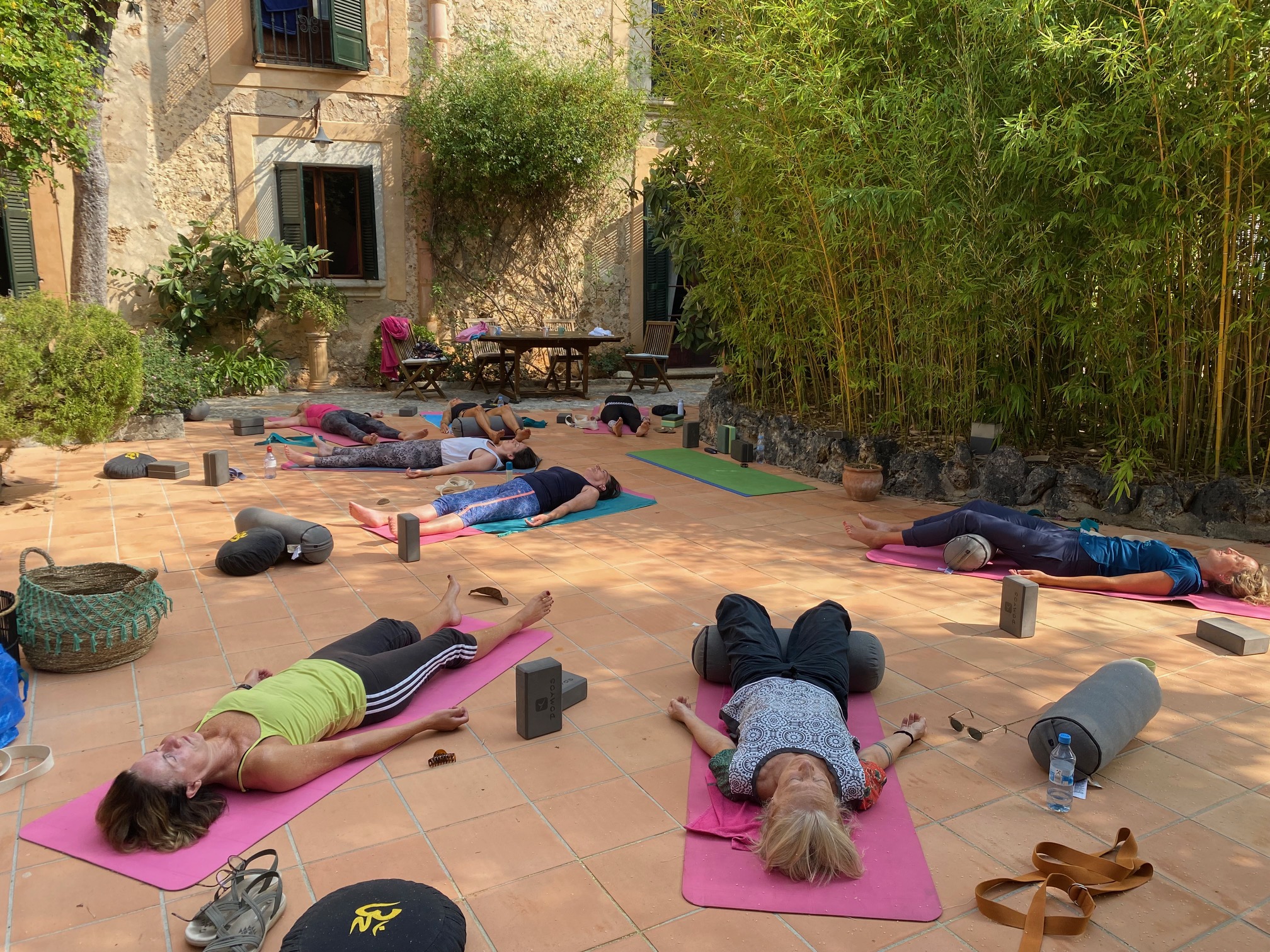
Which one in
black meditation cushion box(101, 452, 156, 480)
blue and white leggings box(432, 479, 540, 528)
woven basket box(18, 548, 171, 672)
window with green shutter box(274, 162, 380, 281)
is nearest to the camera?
woven basket box(18, 548, 171, 672)

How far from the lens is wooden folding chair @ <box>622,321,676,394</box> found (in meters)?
11.7

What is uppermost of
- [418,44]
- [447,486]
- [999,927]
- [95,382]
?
[418,44]

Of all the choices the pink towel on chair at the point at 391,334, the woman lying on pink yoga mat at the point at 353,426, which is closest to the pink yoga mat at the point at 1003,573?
the woman lying on pink yoga mat at the point at 353,426

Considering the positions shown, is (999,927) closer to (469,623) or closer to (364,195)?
(469,623)

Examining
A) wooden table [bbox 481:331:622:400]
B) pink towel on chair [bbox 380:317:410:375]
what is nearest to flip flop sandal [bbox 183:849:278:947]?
wooden table [bbox 481:331:622:400]

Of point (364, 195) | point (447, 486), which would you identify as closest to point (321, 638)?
point (447, 486)

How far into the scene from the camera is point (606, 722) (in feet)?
10.1

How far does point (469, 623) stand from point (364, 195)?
895 cm

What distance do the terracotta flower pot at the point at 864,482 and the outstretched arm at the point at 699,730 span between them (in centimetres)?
337

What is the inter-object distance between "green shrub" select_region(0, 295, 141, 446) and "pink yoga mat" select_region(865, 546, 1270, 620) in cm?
465

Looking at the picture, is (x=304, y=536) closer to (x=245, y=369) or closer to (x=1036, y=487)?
(x=1036, y=487)

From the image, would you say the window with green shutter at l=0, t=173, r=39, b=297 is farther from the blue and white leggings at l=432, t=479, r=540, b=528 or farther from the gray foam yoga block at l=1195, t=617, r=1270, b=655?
the gray foam yoga block at l=1195, t=617, r=1270, b=655

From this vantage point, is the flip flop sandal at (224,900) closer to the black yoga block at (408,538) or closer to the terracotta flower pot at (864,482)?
the black yoga block at (408,538)

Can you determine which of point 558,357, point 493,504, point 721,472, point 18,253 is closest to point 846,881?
point 493,504
